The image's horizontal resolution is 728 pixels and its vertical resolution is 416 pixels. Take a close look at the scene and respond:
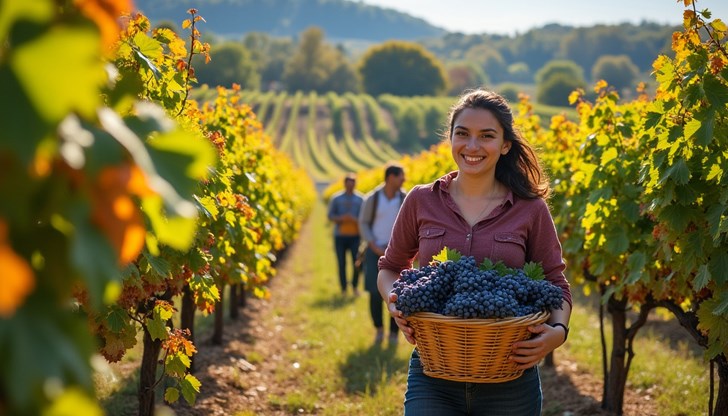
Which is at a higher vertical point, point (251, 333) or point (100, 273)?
point (100, 273)

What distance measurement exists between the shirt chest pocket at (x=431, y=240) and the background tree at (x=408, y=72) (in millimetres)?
126441

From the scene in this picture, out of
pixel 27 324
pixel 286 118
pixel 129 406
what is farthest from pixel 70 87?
pixel 286 118

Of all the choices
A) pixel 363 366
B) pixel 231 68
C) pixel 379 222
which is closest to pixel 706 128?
pixel 363 366

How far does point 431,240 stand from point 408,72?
12730cm

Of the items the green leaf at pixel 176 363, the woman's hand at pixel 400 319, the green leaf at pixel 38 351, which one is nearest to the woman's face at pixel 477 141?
the woman's hand at pixel 400 319

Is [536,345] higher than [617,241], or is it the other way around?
[617,241]

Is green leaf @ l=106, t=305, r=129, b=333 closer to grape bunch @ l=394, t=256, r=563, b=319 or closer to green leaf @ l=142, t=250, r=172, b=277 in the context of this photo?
green leaf @ l=142, t=250, r=172, b=277

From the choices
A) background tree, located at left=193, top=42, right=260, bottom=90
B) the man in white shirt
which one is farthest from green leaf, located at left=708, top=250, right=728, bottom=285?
background tree, located at left=193, top=42, right=260, bottom=90

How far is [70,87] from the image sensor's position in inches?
35.7

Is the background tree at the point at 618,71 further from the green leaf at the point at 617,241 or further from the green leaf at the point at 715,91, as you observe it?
the green leaf at the point at 715,91

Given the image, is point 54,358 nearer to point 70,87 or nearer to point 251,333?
point 70,87

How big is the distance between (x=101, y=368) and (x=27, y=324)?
26cm

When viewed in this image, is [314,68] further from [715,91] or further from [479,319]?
[479,319]

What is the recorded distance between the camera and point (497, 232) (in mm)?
3350
